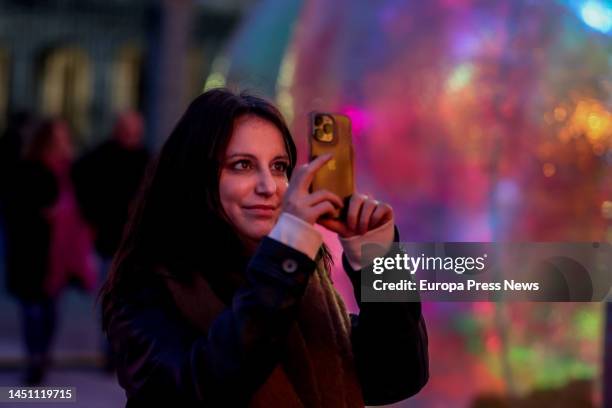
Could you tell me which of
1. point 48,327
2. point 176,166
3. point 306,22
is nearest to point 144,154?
point 48,327

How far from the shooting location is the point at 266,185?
64.6 inches

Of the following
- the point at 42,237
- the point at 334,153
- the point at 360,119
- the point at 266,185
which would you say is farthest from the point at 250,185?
the point at 42,237

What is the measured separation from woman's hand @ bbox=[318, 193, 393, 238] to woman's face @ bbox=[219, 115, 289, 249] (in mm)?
164

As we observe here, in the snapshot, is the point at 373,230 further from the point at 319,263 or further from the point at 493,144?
the point at 493,144

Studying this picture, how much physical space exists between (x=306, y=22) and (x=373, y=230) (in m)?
2.94

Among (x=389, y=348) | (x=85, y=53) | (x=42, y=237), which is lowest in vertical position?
(x=389, y=348)

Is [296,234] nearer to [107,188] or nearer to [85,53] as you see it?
[107,188]

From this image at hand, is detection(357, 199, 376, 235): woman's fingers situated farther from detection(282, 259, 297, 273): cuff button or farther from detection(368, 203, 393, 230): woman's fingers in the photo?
detection(282, 259, 297, 273): cuff button

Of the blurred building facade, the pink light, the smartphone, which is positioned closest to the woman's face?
the smartphone

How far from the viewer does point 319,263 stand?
1784 millimetres

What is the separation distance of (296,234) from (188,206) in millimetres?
282

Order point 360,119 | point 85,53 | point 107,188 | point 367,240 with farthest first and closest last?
1. point 85,53
2. point 107,188
3. point 360,119
4. point 367,240

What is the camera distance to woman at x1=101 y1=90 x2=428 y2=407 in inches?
57.8

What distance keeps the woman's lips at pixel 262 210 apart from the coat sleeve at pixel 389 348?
0.18 metres
